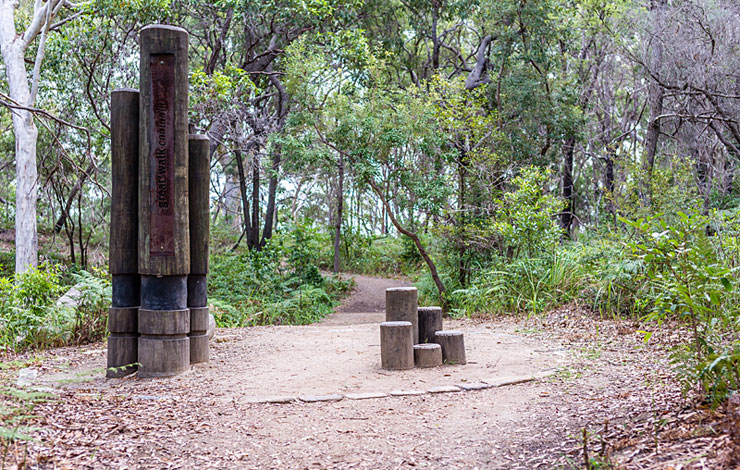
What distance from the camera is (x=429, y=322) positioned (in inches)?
235

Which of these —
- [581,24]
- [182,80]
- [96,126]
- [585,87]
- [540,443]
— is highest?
[581,24]

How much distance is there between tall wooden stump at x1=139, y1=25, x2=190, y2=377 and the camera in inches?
205

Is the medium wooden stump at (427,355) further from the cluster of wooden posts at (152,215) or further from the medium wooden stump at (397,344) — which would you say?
the cluster of wooden posts at (152,215)

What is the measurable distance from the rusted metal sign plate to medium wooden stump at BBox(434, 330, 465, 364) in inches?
107

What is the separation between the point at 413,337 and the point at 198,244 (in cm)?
240

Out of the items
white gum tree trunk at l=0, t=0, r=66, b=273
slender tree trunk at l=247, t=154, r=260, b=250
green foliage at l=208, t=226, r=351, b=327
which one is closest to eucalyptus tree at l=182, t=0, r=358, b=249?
slender tree trunk at l=247, t=154, r=260, b=250

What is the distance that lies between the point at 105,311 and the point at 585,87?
14.9 metres

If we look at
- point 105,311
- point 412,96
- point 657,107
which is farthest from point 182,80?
point 657,107

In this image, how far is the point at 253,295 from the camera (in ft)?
44.2

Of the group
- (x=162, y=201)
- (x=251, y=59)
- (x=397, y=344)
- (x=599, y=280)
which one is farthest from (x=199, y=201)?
(x=251, y=59)

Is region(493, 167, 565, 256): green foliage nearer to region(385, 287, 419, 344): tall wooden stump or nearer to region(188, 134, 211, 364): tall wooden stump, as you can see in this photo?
region(385, 287, 419, 344): tall wooden stump

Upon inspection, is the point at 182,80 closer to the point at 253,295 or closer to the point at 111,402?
the point at 111,402

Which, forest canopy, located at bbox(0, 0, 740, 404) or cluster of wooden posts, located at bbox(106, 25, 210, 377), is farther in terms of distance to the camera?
forest canopy, located at bbox(0, 0, 740, 404)

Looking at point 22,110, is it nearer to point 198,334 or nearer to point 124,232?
point 124,232
